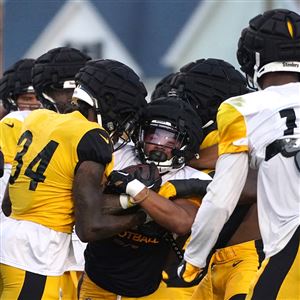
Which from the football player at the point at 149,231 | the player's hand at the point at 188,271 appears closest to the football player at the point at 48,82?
the football player at the point at 149,231

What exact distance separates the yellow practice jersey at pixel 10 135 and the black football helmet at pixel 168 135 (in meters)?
1.19

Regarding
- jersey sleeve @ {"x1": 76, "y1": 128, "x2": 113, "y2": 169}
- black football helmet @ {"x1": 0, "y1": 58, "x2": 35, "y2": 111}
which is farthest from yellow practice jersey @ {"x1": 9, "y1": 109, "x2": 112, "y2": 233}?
black football helmet @ {"x1": 0, "y1": 58, "x2": 35, "y2": 111}

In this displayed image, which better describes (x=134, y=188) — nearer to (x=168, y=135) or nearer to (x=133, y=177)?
(x=133, y=177)

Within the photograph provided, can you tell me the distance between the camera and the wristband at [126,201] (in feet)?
14.5

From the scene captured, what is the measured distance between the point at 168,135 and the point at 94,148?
1.80 feet

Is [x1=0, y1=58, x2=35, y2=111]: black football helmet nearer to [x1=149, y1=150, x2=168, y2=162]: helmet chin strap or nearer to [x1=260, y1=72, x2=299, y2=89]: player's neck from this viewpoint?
[x1=149, y1=150, x2=168, y2=162]: helmet chin strap

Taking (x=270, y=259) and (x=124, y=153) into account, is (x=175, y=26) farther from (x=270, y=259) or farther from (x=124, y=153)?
(x=270, y=259)

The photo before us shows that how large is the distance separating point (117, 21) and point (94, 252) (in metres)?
15.6

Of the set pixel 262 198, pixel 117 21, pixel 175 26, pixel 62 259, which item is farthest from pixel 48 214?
pixel 117 21

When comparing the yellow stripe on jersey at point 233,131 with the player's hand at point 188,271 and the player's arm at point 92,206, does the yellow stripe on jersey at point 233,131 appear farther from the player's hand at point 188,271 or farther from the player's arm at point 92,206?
the player's arm at point 92,206

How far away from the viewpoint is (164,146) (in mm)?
4770

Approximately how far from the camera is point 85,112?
4.67 metres

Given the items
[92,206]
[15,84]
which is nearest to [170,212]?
[92,206]

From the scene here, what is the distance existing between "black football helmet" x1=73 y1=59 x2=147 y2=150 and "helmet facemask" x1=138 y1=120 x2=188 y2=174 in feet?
0.38
